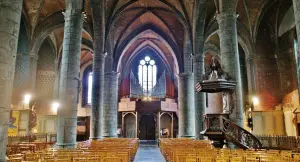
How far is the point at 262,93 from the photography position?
19641mm

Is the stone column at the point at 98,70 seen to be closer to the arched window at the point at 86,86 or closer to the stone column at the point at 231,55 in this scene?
the stone column at the point at 231,55

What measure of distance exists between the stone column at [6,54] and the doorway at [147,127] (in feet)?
92.0

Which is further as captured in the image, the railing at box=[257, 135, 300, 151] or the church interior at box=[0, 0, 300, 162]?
the railing at box=[257, 135, 300, 151]

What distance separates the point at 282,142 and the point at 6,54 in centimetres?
1523

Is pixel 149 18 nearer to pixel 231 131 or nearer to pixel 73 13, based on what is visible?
pixel 73 13

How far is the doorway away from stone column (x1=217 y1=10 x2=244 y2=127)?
22108 mm

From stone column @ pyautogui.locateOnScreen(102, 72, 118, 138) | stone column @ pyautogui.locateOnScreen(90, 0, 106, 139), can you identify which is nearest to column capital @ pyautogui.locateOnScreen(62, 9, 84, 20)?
stone column @ pyautogui.locateOnScreen(90, 0, 106, 139)

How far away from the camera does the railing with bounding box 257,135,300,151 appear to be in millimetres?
13498

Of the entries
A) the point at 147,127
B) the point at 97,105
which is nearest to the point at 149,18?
the point at 97,105

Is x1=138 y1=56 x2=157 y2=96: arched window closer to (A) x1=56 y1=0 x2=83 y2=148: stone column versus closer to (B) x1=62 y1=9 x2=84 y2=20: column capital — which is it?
(B) x1=62 y1=9 x2=84 y2=20: column capital

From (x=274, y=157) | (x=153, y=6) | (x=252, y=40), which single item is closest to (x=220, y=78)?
(x=274, y=157)

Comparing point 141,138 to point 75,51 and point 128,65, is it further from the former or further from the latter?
point 75,51

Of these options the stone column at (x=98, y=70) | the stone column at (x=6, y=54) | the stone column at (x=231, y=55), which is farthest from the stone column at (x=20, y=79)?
the stone column at (x=6, y=54)

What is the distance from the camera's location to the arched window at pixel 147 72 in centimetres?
3303
